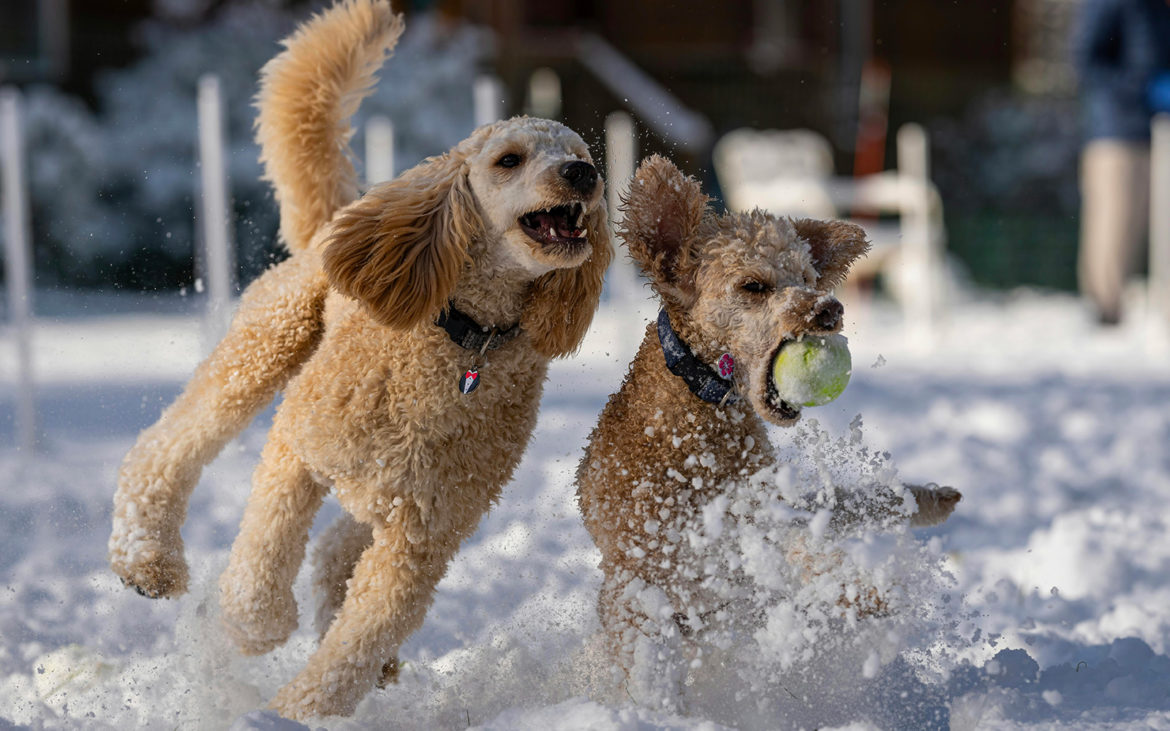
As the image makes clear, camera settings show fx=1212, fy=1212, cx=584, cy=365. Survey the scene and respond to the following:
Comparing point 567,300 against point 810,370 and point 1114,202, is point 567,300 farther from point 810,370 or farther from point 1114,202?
point 1114,202

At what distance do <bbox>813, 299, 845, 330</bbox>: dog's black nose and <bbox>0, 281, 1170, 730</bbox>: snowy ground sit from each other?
419 mm

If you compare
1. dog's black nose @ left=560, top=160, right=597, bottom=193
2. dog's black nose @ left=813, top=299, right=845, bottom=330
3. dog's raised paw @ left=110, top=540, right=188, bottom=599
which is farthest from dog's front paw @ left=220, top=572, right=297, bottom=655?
dog's black nose @ left=813, top=299, right=845, bottom=330

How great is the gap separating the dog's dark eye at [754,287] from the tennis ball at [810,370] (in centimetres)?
16

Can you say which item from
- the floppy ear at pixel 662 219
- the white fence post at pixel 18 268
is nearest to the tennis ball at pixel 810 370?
the floppy ear at pixel 662 219

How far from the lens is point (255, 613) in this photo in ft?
8.65

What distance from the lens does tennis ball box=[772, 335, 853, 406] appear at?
2.34 meters

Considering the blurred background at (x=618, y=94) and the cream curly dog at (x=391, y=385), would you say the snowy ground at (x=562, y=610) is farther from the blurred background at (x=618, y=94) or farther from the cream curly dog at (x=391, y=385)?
the blurred background at (x=618, y=94)

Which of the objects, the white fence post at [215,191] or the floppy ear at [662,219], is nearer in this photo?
the floppy ear at [662,219]

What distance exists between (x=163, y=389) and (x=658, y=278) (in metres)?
1.51

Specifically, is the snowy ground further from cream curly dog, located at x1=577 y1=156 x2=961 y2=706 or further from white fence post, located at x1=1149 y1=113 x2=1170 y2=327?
white fence post, located at x1=1149 y1=113 x2=1170 y2=327

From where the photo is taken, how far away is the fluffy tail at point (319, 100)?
2957 mm

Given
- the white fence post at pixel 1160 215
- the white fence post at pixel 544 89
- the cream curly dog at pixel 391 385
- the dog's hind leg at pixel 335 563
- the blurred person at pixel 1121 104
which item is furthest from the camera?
the white fence post at pixel 544 89

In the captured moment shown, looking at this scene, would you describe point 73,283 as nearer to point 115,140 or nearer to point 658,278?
point 115,140

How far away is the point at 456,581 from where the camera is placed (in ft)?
11.0
